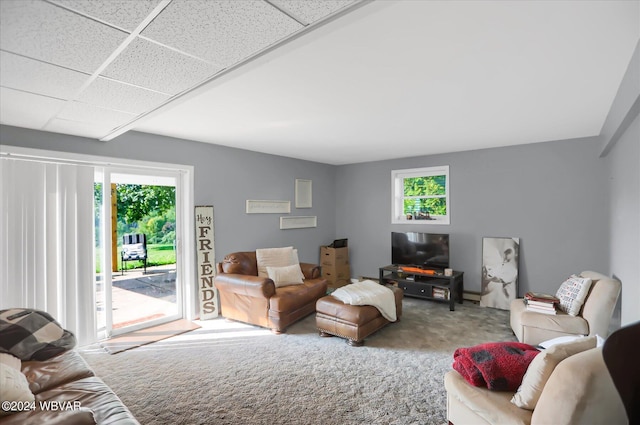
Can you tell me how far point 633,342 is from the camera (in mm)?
573

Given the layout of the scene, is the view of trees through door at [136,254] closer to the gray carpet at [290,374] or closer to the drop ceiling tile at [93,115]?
the gray carpet at [290,374]

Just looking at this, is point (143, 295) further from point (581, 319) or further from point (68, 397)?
point (581, 319)

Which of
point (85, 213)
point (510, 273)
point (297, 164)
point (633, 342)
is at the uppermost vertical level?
point (297, 164)

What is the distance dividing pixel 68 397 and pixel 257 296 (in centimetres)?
224

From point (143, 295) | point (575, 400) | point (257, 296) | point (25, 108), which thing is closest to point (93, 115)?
point (25, 108)

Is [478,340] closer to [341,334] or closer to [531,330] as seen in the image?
[531,330]

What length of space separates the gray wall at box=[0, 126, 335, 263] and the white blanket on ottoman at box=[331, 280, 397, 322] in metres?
1.95

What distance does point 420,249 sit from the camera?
5.30 m

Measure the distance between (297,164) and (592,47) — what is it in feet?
15.0

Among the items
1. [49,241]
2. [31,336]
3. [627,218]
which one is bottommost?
[31,336]

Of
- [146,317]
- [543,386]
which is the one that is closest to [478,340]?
[543,386]

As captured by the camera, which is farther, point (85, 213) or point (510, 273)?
point (510, 273)

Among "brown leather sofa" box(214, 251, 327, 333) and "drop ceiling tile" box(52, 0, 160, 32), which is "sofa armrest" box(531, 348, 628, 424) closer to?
"drop ceiling tile" box(52, 0, 160, 32)

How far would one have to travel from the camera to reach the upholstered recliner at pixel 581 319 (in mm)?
2969
